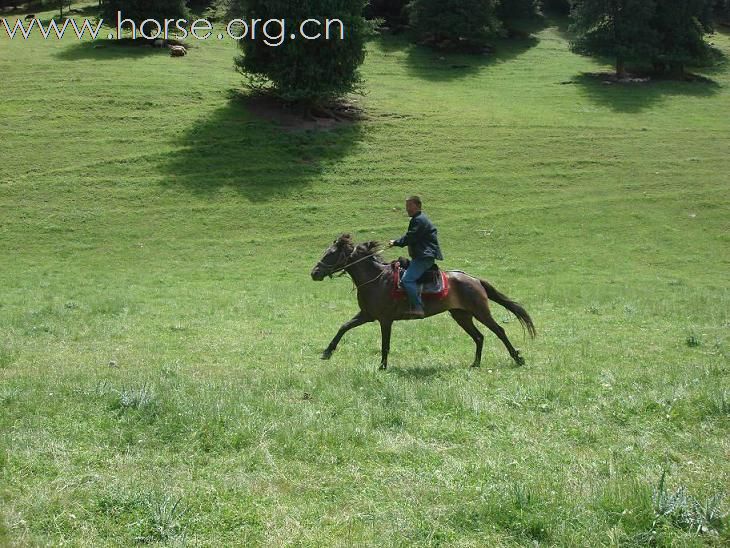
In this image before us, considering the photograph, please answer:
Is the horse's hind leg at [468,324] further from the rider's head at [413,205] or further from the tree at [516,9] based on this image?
the tree at [516,9]

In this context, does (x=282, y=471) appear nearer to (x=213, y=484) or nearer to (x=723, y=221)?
(x=213, y=484)

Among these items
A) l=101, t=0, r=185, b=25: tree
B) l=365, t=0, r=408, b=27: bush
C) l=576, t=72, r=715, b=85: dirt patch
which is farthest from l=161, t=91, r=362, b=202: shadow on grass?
l=365, t=0, r=408, b=27: bush

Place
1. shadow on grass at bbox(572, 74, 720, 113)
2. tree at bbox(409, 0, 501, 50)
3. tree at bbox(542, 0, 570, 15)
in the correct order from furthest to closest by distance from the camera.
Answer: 1. tree at bbox(542, 0, 570, 15)
2. tree at bbox(409, 0, 501, 50)
3. shadow on grass at bbox(572, 74, 720, 113)

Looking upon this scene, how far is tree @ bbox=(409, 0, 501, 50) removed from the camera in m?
71.9

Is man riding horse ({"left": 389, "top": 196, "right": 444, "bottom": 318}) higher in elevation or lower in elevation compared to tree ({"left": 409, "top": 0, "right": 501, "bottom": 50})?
lower

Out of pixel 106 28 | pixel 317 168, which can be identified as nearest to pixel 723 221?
pixel 317 168

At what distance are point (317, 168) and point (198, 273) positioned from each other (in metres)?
15.2

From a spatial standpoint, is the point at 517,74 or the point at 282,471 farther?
the point at 517,74

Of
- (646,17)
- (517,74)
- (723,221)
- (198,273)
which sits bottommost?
(198,273)

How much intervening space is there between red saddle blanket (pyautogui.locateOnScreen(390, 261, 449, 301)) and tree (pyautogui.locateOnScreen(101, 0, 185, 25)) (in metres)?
60.4

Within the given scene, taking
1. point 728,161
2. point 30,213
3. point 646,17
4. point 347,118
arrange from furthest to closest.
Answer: point 646,17 < point 347,118 < point 728,161 < point 30,213

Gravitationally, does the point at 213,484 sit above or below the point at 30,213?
above

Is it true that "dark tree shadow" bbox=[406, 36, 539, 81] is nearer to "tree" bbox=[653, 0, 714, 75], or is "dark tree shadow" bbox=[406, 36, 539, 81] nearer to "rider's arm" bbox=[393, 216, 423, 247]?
"tree" bbox=[653, 0, 714, 75]

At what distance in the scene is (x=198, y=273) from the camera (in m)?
31.9
